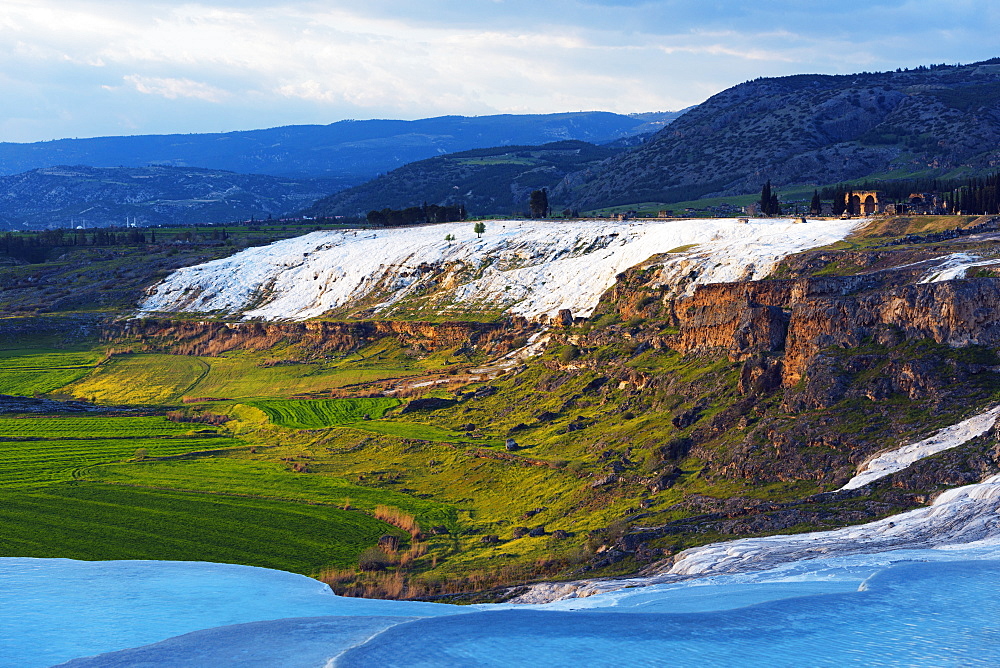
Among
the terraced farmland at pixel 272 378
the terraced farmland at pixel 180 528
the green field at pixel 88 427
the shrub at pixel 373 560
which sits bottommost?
the shrub at pixel 373 560

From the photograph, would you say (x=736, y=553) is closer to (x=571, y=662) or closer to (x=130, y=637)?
(x=571, y=662)

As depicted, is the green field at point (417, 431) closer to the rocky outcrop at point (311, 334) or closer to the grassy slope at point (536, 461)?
the grassy slope at point (536, 461)

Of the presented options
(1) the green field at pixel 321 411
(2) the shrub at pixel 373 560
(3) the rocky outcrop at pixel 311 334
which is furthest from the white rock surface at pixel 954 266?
(1) the green field at pixel 321 411

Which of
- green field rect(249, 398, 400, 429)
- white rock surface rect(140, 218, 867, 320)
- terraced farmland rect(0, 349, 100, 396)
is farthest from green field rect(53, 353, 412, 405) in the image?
white rock surface rect(140, 218, 867, 320)

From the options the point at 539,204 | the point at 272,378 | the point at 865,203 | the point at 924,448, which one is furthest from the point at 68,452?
the point at 539,204

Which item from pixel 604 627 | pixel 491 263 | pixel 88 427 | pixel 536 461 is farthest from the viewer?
pixel 491 263

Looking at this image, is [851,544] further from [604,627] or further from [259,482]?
[259,482]

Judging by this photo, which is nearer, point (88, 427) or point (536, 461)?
point (536, 461)
